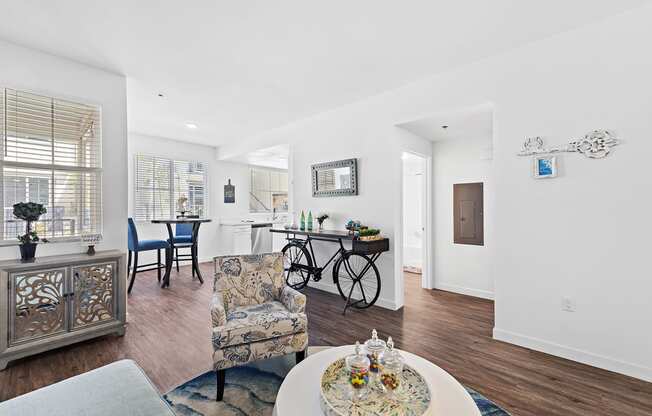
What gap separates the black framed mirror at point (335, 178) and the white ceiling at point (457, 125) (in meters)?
0.86

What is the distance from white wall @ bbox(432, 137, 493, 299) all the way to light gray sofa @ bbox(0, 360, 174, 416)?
4.04 metres

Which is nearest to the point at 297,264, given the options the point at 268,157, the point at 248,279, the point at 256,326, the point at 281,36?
the point at 248,279

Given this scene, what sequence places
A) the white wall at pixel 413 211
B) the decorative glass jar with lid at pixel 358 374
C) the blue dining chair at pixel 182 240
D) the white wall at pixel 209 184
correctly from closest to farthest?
the decorative glass jar with lid at pixel 358 374
the blue dining chair at pixel 182 240
the white wall at pixel 209 184
the white wall at pixel 413 211

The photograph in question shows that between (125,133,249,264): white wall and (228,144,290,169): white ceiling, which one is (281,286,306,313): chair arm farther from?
(125,133,249,264): white wall

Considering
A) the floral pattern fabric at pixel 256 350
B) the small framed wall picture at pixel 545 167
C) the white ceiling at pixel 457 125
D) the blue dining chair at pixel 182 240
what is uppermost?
the white ceiling at pixel 457 125

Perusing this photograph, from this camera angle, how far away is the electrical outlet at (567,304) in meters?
2.38

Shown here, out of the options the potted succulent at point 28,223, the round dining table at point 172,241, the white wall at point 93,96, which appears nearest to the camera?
the potted succulent at point 28,223

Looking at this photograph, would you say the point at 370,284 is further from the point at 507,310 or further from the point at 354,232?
the point at 507,310

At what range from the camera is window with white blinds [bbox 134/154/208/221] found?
18.3ft

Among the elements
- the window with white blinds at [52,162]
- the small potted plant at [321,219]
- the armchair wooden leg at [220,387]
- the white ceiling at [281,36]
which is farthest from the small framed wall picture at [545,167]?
the window with white blinds at [52,162]

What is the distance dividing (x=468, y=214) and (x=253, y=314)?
340 centimetres

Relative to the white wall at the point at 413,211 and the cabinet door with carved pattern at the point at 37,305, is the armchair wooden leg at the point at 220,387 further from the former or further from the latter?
the white wall at the point at 413,211

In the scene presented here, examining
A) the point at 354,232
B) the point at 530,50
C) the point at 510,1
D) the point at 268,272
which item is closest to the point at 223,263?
the point at 268,272

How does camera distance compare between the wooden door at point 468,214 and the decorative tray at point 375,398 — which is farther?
the wooden door at point 468,214
